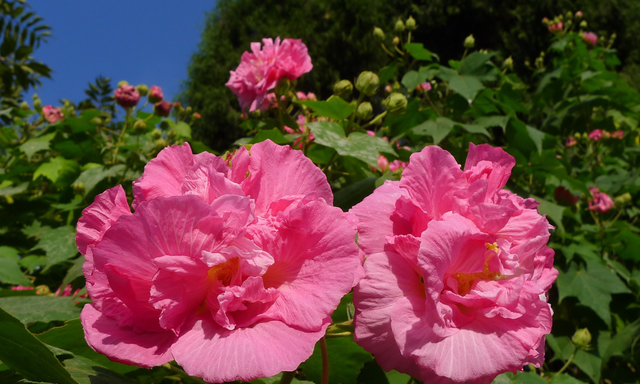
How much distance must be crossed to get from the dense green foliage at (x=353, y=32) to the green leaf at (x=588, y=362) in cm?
985

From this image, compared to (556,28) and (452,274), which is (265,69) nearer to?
(452,274)

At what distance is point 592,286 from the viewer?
2178mm

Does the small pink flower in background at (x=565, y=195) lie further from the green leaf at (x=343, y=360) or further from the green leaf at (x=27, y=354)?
the green leaf at (x=27, y=354)

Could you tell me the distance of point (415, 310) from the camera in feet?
1.79

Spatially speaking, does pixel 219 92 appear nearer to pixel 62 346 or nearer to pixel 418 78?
pixel 418 78

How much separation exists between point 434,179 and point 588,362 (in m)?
2.00

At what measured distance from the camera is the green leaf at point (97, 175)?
5.36 ft

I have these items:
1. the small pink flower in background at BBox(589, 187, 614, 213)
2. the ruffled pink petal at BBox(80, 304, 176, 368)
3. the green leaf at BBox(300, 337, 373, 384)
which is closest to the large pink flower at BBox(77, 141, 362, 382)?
the ruffled pink petal at BBox(80, 304, 176, 368)

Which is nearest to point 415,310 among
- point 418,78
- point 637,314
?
point 418,78

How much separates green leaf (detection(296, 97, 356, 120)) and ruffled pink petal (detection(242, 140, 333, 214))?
0.65 metres

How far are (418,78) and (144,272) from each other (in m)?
1.94

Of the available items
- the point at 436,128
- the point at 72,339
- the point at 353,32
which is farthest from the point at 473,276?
the point at 353,32

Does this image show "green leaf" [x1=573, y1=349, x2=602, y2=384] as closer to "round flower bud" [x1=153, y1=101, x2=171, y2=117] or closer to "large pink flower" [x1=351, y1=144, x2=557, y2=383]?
"large pink flower" [x1=351, y1=144, x2=557, y2=383]

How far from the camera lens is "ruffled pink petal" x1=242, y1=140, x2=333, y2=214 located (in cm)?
59
